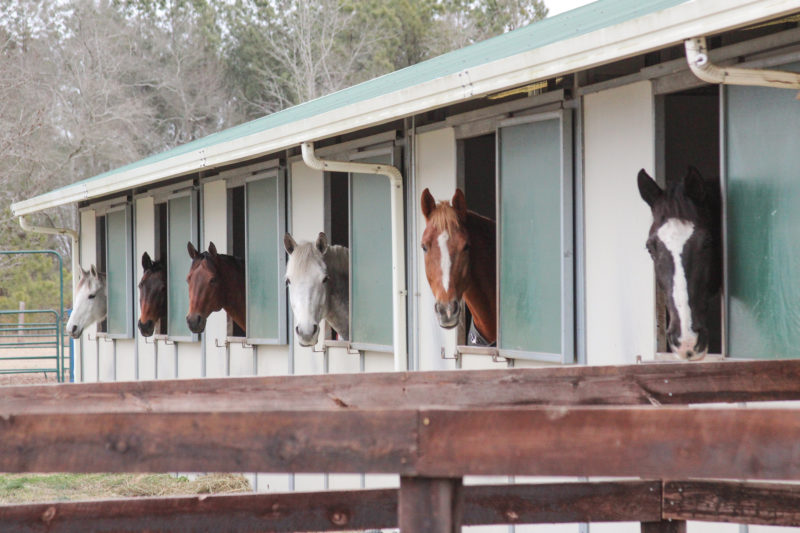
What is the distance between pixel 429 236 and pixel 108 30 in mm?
28841

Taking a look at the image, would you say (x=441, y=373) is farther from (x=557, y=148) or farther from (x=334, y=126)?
(x=334, y=126)

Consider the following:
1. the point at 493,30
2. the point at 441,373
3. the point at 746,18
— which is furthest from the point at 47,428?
the point at 493,30

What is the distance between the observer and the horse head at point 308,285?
268 inches

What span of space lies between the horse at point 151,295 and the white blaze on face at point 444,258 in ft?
15.8

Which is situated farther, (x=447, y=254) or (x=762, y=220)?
(x=447, y=254)

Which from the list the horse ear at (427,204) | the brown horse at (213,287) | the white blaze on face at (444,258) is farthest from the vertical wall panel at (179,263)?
the white blaze on face at (444,258)

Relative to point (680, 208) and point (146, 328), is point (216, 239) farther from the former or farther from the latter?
point (680, 208)

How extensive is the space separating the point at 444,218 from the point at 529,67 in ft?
4.31

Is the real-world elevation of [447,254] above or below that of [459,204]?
below

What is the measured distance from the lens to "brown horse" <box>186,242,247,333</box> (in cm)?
839

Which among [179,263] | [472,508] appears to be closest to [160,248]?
[179,263]

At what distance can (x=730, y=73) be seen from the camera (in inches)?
143

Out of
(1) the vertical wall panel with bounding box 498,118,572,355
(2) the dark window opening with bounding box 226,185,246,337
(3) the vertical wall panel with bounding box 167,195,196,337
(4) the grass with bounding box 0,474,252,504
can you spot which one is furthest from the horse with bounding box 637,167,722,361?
(3) the vertical wall panel with bounding box 167,195,196,337

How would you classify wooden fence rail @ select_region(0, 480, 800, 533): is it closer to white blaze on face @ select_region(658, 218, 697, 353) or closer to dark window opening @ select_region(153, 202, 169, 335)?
white blaze on face @ select_region(658, 218, 697, 353)
